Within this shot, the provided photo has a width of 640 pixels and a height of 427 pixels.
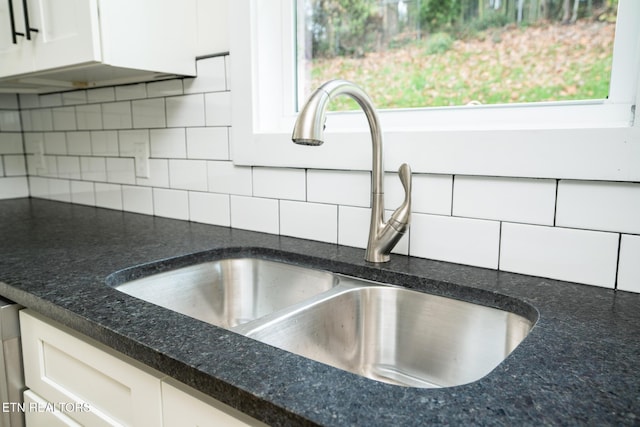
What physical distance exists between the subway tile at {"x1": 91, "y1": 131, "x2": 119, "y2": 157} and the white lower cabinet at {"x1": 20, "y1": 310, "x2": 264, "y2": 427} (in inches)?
36.7

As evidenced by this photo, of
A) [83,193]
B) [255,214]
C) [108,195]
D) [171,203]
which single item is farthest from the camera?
[83,193]

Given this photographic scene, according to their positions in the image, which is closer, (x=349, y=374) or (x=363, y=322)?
(x=349, y=374)

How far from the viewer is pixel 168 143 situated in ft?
4.78

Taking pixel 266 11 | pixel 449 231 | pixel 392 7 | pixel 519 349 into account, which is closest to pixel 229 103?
pixel 266 11

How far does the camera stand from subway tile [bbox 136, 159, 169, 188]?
4.87ft

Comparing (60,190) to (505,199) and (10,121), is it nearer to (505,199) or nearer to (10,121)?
(10,121)

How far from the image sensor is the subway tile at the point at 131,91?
1.50 meters

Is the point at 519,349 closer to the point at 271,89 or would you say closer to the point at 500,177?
the point at 500,177

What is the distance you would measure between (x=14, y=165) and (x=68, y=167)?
0.39 metres

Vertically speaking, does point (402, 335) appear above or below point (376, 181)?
below

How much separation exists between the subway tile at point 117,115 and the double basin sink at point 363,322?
2.58ft

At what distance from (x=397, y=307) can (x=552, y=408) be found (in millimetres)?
436

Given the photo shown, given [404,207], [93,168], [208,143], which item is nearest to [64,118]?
[93,168]

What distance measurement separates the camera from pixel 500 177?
2.87 ft
